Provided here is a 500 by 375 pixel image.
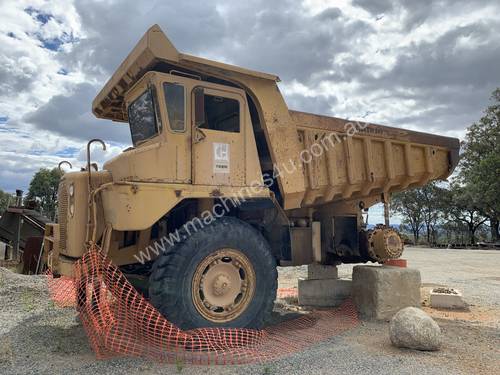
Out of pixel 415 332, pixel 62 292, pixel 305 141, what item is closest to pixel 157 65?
pixel 305 141

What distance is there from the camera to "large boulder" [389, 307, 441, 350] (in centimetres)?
498

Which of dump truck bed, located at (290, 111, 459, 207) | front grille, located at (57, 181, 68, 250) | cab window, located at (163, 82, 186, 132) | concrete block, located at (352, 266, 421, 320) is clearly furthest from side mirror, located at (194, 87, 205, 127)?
concrete block, located at (352, 266, 421, 320)

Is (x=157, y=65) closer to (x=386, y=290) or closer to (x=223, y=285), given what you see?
(x=223, y=285)

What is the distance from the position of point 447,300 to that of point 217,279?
15.1 ft

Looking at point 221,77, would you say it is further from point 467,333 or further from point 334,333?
point 467,333

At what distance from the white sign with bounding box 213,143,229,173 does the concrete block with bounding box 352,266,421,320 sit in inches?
117

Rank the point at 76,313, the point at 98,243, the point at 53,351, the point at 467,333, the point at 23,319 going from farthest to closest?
the point at 76,313
the point at 23,319
the point at 467,333
the point at 98,243
the point at 53,351

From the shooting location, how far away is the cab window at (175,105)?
5.43m

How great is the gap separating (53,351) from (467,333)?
5.28 metres

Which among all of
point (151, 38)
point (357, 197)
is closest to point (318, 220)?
point (357, 197)

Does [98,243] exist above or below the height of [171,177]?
below

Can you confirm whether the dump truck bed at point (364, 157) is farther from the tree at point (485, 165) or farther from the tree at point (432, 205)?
the tree at point (432, 205)

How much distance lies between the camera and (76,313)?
696cm

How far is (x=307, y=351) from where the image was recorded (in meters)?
5.08
